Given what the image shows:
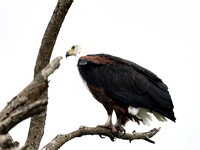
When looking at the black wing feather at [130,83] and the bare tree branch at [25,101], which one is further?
the black wing feather at [130,83]

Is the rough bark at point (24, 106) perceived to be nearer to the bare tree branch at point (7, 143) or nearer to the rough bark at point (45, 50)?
the bare tree branch at point (7, 143)

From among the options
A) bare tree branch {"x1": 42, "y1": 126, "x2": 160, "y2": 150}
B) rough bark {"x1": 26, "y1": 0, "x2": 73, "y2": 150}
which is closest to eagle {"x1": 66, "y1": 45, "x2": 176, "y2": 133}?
bare tree branch {"x1": 42, "y1": 126, "x2": 160, "y2": 150}

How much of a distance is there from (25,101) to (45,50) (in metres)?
2.64

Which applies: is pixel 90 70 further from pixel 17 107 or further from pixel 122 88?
pixel 17 107

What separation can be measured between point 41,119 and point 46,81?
2.79 m

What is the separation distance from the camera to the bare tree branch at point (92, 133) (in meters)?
5.00

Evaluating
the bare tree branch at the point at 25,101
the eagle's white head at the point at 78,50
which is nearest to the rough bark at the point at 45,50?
the eagle's white head at the point at 78,50

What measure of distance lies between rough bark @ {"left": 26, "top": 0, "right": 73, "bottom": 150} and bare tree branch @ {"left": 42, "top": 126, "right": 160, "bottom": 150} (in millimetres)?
704

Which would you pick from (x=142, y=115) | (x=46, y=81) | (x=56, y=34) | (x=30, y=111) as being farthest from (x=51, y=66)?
(x=142, y=115)

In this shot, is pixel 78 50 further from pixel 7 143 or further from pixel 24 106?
pixel 7 143

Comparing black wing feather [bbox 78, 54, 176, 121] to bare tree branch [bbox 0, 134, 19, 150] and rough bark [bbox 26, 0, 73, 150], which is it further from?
bare tree branch [bbox 0, 134, 19, 150]

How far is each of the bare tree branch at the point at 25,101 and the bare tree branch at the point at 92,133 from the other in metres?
1.63

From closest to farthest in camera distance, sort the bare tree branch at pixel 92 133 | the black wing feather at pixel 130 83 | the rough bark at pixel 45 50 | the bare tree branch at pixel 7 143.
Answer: the bare tree branch at pixel 7 143
the bare tree branch at pixel 92 133
the rough bark at pixel 45 50
the black wing feather at pixel 130 83

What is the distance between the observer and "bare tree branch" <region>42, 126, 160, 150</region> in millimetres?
4997
